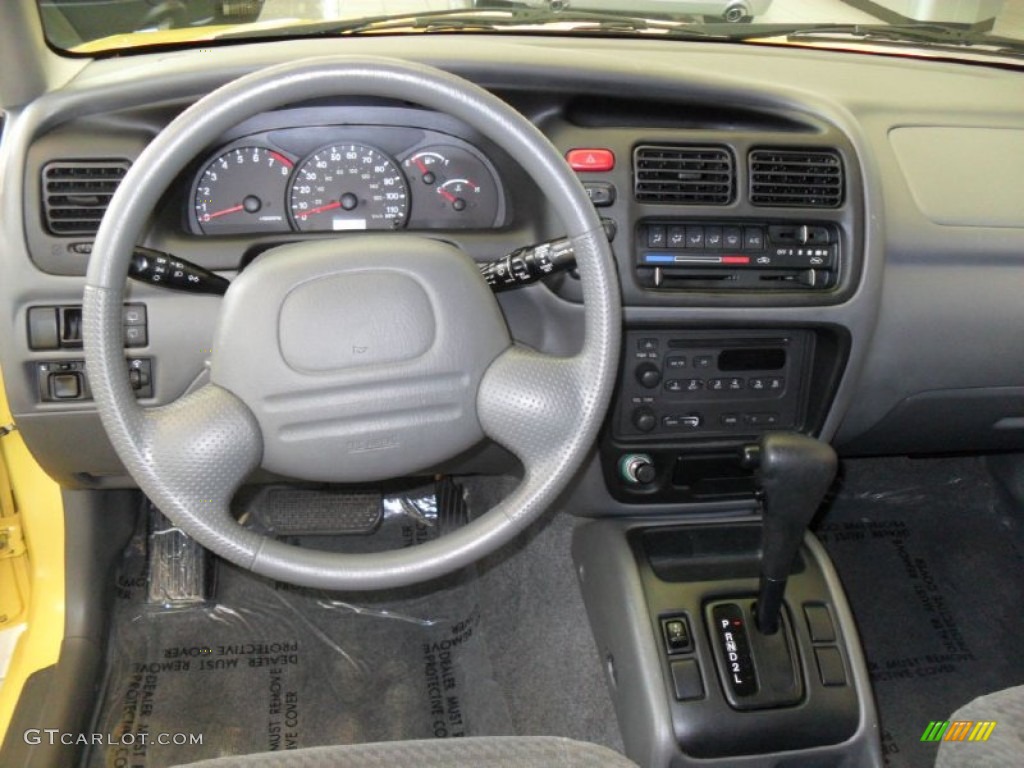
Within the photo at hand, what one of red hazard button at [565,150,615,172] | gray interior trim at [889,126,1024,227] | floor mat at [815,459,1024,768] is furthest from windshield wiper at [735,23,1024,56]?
floor mat at [815,459,1024,768]

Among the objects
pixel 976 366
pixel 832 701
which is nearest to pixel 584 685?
pixel 832 701

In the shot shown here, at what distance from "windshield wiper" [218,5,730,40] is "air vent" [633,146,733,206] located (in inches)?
13.3

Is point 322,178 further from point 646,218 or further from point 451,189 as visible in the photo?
point 646,218

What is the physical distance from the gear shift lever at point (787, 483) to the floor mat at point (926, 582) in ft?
2.20

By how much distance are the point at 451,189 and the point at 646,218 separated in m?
0.29

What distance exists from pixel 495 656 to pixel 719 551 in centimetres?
55

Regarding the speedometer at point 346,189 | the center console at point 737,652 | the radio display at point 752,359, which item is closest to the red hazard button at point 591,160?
the speedometer at point 346,189

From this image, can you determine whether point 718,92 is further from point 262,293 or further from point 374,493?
point 374,493

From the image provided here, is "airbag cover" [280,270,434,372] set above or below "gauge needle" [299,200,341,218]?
below

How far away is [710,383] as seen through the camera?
1.53 metres

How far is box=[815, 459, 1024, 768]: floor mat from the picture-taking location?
1884mm

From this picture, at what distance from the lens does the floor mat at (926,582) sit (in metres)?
1.88

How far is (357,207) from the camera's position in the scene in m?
1.39

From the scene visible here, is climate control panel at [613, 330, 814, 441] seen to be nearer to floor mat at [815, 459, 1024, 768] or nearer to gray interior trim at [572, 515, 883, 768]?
gray interior trim at [572, 515, 883, 768]
